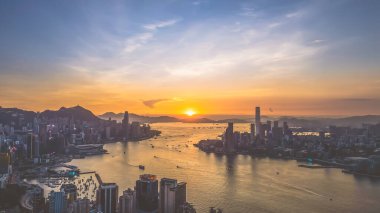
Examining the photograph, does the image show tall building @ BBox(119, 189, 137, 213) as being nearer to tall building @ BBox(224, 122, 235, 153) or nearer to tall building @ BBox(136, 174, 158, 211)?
tall building @ BBox(136, 174, 158, 211)

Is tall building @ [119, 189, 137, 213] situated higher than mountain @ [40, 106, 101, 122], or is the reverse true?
mountain @ [40, 106, 101, 122]

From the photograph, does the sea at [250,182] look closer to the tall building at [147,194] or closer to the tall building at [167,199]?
the tall building at [167,199]

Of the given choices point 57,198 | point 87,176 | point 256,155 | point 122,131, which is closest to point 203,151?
point 256,155

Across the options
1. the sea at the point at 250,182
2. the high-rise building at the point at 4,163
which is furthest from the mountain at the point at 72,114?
the high-rise building at the point at 4,163

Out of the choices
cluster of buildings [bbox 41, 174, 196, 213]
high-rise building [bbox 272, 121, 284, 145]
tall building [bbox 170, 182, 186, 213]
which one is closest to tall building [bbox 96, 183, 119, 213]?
cluster of buildings [bbox 41, 174, 196, 213]

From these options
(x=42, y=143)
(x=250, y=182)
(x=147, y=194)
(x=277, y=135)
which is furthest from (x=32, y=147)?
(x=277, y=135)

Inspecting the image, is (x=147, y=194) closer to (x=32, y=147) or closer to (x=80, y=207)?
(x=80, y=207)

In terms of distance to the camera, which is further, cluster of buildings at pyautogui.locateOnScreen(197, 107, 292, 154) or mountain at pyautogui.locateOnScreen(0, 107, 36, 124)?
mountain at pyautogui.locateOnScreen(0, 107, 36, 124)
